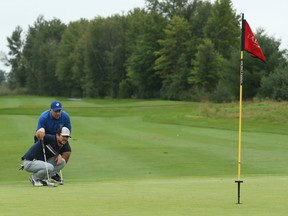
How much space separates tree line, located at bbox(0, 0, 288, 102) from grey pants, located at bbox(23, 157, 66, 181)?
4603cm

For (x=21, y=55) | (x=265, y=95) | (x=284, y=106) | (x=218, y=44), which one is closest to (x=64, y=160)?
(x=284, y=106)

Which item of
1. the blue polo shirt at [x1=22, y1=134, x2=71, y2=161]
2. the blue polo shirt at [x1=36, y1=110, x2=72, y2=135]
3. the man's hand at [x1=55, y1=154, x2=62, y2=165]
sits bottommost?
the man's hand at [x1=55, y1=154, x2=62, y2=165]

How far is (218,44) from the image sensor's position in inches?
3462

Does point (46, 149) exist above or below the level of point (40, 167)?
above

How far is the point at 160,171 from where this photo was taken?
17.1 m

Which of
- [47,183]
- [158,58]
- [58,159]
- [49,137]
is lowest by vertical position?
[47,183]

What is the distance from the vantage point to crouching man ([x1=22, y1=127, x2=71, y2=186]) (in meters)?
12.0

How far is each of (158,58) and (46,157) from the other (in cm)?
8454

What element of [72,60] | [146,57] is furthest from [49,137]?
[72,60]

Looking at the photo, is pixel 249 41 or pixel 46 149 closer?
pixel 249 41

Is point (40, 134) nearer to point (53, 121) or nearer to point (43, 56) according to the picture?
point (53, 121)

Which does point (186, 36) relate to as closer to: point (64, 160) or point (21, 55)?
point (21, 55)

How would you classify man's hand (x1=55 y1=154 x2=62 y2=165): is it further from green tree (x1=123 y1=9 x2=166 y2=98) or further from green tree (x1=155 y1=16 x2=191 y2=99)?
green tree (x1=123 y1=9 x2=166 y2=98)

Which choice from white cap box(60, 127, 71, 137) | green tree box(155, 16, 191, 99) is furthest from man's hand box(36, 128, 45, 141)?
green tree box(155, 16, 191, 99)
